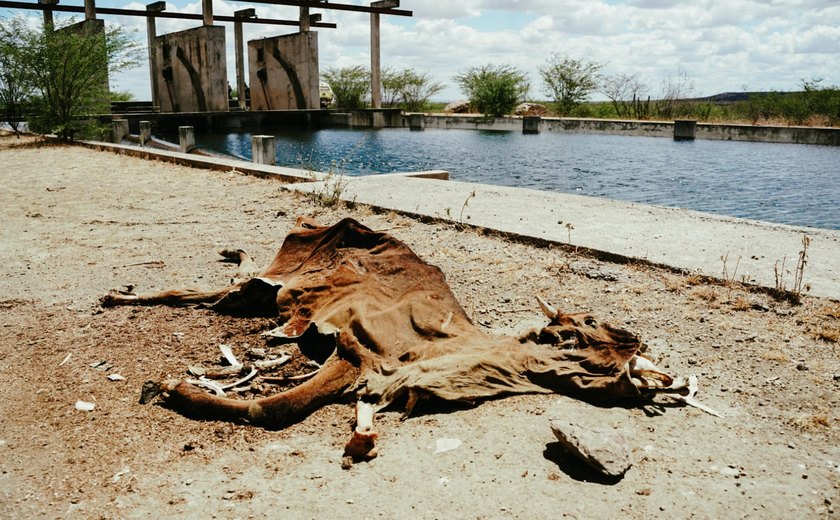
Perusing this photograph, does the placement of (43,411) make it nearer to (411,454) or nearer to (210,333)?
(210,333)

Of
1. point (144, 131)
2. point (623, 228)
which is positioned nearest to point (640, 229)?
point (623, 228)

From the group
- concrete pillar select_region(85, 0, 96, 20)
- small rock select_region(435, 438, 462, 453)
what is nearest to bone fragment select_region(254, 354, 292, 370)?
small rock select_region(435, 438, 462, 453)

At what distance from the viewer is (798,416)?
2.73 metres

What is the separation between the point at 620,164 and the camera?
15.9 meters

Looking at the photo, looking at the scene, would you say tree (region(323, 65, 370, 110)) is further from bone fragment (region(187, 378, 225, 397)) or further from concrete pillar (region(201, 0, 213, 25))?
bone fragment (region(187, 378, 225, 397))

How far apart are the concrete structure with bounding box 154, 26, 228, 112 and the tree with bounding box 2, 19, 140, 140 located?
983 centimetres

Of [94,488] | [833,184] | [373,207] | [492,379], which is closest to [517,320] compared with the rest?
[492,379]

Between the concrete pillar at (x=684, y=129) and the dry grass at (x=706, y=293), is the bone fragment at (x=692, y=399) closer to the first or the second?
the dry grass at (x=706, y=293)

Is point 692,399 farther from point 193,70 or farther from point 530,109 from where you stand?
point 530,109

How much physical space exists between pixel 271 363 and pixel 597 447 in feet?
5.02

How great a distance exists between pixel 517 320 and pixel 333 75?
33144 mm

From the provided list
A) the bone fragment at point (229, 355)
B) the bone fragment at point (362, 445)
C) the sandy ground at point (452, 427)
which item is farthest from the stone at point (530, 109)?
the bone fragment at point (362, 445)

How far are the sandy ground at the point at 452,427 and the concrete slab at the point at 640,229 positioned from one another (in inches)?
13.1

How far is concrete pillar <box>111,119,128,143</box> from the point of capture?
17.2m
